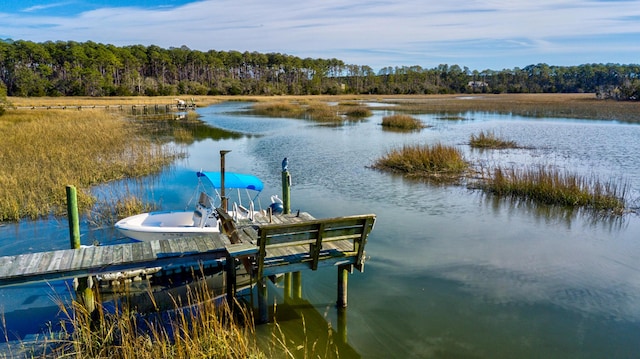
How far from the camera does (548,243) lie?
12.7 m

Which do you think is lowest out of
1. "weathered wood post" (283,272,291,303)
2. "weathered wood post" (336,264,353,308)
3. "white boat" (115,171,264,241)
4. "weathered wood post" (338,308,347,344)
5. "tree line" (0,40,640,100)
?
"weathered wood post" (338,308,347,344)

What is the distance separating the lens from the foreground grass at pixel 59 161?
14.7 meters

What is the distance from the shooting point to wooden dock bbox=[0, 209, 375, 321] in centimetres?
751

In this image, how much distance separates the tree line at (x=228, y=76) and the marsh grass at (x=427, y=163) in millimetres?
65253

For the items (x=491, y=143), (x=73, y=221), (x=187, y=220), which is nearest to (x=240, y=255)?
(x=73, y=221)

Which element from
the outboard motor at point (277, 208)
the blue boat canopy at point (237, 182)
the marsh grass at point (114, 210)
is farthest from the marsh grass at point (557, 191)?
the marsh grass at point (114, 210)

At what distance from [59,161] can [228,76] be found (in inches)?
4964

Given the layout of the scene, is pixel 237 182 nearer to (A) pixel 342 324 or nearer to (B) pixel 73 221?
(B) pixel 73 221

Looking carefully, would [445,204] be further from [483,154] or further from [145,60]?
[145,60]

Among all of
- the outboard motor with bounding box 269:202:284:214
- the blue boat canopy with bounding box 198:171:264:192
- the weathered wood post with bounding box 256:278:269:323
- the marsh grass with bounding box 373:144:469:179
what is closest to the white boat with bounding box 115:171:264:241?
the blue boat canopy with bounding box 198:171:264:192

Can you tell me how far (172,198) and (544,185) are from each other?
1289 cm

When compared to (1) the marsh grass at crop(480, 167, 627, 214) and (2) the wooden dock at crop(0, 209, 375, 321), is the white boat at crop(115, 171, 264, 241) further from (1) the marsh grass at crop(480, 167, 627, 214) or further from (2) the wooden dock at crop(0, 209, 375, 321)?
(1) the marsh grass at crop(480, 167, 627, 214)

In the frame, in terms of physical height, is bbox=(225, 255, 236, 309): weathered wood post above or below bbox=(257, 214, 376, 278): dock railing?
below

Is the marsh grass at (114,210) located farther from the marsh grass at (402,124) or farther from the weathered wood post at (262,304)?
the marsh grass at (402,124)
